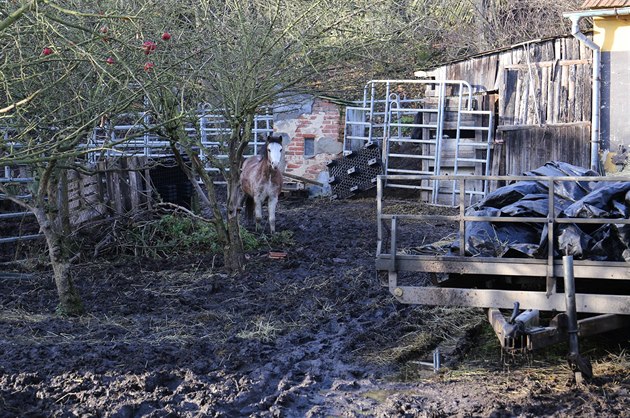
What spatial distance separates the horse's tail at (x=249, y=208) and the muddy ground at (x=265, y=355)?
12.6ft

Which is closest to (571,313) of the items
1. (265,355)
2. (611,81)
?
(265,355)

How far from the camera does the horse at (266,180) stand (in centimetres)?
1430

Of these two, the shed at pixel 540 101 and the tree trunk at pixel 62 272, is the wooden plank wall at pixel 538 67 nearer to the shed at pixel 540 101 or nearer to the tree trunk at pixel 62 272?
the shed at pixel 540 101

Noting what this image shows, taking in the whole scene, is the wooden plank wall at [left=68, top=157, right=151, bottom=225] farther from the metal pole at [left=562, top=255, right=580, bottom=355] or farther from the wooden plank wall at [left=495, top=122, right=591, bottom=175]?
the metal pole at [left=562, top=255, right=580, bottom=355]

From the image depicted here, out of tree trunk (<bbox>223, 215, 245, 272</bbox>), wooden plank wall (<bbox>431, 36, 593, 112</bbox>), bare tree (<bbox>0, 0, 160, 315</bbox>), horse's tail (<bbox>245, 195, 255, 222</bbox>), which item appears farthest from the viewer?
wooden plank wall (<bbox>431, 36, 593, 112</bbox>)

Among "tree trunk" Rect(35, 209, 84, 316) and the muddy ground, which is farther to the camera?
"tree trunk" Rect(35, 209, 84, 316)

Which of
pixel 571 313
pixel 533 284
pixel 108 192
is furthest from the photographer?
pixel 108 192

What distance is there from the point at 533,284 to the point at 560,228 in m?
0.55

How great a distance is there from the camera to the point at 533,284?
22.9ft

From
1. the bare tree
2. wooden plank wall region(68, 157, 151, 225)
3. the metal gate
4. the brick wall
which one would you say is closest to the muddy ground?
the bare tree

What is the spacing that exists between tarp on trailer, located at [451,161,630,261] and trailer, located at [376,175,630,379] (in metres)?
0.04

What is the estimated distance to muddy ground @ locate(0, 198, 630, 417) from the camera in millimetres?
6141

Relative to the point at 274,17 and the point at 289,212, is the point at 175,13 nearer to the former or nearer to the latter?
the point at 274,17

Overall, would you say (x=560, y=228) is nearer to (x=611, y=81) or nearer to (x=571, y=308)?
(x=571, y=308)
